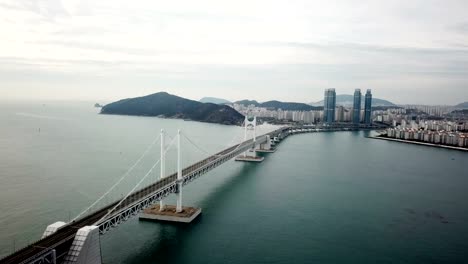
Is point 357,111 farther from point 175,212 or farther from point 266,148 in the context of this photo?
point 175,212

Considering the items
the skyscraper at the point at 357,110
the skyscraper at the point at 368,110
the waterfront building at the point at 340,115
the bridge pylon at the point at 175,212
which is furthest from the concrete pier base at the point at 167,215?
the waterfront building at the point at 340,115

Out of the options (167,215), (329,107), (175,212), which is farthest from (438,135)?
(167,215)

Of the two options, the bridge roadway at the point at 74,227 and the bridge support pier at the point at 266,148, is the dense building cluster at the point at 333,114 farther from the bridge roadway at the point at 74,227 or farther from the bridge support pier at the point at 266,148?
the bridge roadway at the point at 74,227

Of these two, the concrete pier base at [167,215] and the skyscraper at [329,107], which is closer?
the concrete pier base at [167,215]

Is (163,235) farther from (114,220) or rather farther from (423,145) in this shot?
(423,145)

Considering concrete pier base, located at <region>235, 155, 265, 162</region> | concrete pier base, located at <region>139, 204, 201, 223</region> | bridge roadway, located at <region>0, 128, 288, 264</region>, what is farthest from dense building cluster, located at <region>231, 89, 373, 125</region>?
bridge roadway, located at <region>0, 128, 288, 264</region>

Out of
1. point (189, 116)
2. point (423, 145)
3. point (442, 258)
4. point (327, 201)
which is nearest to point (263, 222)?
point (327, 201)

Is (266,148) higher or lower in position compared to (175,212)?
higher
